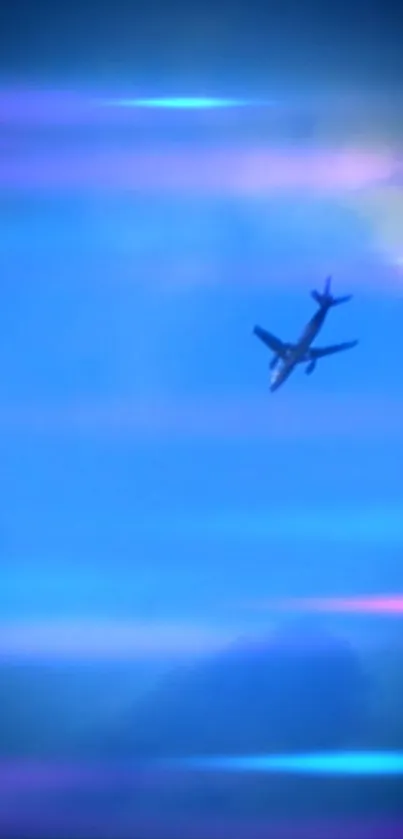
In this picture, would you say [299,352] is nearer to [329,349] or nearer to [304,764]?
[329,349]

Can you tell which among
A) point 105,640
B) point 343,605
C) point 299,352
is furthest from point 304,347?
point 105,640

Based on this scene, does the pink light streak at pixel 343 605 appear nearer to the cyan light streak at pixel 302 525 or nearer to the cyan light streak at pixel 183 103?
the cyan light streak at pixel 302 525

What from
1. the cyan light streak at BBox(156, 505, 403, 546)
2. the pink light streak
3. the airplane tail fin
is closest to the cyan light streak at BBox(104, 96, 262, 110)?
the airplane tail fin

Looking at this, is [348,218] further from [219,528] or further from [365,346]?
[219,528]

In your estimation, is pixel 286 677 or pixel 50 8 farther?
pixel 50 8

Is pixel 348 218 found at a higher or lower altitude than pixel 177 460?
higher

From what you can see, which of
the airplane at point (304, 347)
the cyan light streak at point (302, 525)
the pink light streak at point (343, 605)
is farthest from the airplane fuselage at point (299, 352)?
the pink light streak at point (343, 605)

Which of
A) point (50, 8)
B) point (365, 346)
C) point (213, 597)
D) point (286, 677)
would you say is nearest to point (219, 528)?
point (213, 597)

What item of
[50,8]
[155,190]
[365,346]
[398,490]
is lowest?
[398,490]
